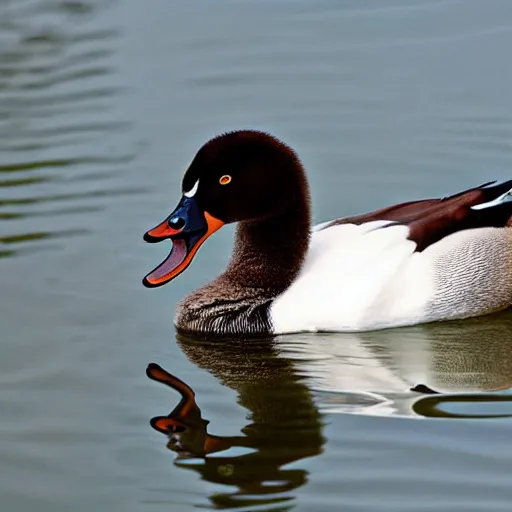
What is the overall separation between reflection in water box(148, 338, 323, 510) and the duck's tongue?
453 mm

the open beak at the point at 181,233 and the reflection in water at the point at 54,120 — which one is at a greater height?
the reflection in water at the point at 54,120

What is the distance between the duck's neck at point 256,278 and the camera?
356 inches

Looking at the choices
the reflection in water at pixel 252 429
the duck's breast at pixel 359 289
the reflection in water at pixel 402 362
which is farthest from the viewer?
the duck's breast at pixel 359 289

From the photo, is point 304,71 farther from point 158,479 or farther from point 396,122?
point 158,479

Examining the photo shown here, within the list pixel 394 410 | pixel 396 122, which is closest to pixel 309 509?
pixel 394 410

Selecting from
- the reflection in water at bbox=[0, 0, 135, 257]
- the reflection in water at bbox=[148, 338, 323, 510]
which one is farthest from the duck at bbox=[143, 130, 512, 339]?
the reflection in water at bbox=[0, 0, 135, 257]

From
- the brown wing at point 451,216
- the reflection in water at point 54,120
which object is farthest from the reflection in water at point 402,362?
the reflection in water at point 54,120

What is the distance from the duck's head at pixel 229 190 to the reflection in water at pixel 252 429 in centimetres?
65

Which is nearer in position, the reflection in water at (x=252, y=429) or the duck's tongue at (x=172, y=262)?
the reflection in water at (x=252, y=429)

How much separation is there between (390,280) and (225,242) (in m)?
1.97

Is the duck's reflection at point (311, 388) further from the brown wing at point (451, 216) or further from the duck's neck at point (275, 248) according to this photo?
the brown wing at point (451, 216)

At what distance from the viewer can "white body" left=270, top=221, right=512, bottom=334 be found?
8.80 metres

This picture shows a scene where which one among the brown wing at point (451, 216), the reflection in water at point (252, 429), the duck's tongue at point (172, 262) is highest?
the brown wing at point (451, 216)

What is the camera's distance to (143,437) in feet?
25.0
